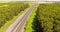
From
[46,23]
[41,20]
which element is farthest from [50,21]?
[41,20]

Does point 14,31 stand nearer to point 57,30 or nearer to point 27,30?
point 27,30

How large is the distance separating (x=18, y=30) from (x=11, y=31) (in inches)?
78.9

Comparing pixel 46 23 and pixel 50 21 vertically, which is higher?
pixel 46 23

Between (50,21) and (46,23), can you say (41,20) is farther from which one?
(46,23)

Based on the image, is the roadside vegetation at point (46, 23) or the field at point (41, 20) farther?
the field at point (41, 20)

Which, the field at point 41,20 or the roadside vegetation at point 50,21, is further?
the field at point 41,20

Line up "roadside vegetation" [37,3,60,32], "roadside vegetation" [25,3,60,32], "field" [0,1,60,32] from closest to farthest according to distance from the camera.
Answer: "roadside vegetation" [37,3,60,32] → "roadside vegetation" [25,3,60,32] → "field" [0,1,60,32]


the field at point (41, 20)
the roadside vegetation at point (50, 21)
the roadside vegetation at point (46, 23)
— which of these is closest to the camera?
the roadside vegetation at point (50, 21)

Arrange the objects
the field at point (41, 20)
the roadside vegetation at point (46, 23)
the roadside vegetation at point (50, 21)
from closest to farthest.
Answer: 1. the roadside vegetation at point (50, 21)
2. the roadside vegetation at point (46, 23)
3. the field at point (41, 20)

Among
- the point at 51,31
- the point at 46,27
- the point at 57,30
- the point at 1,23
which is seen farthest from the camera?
the point at 1,23

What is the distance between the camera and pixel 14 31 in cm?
3603

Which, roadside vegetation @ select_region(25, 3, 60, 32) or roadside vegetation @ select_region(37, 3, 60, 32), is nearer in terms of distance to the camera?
roadside vegetation @ select_region(37, 3, 60, 32)

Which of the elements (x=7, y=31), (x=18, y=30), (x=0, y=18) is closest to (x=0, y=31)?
(x=7, y=31)

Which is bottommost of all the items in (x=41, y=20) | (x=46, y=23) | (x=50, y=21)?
(x=41, y=20)
